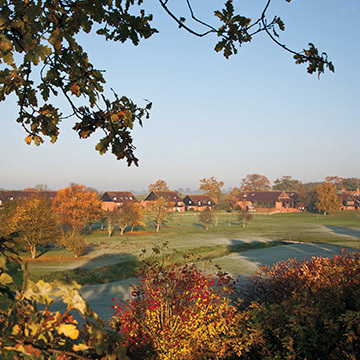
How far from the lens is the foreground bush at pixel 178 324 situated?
7.13 meters

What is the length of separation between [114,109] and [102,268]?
2503cm

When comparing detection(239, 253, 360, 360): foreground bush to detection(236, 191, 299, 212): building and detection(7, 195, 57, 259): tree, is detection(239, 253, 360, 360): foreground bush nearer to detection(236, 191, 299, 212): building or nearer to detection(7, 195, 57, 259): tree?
detection(7, 195, 57, 259): tree

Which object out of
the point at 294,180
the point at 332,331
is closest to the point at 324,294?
the point at 332,331

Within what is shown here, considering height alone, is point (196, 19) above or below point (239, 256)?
above

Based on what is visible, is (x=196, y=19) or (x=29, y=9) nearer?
(x=29, y=9)

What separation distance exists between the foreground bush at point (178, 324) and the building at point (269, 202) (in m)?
96.1

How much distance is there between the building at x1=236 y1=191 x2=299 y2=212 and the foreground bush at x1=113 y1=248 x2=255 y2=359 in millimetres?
96086

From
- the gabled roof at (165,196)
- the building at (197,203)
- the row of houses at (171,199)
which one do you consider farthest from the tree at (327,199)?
the gabled roof at (165,196)

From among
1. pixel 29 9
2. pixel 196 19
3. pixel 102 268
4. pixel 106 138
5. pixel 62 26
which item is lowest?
pixel 102 268

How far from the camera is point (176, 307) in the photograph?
8.06 meters

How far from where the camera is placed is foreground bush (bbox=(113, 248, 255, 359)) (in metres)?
7.13

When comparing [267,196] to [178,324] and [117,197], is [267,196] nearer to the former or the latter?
[117,197]

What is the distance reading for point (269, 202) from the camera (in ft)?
341

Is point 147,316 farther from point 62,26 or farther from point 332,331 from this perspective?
point 62,26
